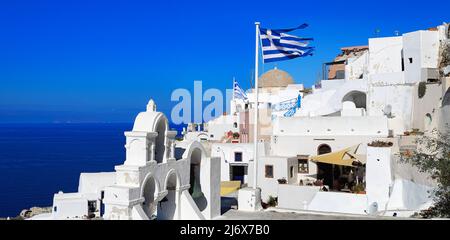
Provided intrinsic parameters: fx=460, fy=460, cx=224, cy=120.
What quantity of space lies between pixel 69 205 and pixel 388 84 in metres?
21.9

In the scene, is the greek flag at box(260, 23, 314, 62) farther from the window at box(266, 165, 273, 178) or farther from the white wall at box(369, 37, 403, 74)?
the white wall at box(369, 37, 403, 74)

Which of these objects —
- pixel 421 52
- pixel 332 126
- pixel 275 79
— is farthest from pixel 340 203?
pixel 275 79

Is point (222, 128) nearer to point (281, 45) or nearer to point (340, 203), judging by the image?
point (340, 203)

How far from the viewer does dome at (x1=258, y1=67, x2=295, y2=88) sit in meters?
55.5

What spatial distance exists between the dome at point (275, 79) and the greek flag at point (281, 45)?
36216 millimetres

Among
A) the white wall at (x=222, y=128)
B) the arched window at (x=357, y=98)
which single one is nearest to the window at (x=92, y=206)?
the white wall at (x=222, y=128)

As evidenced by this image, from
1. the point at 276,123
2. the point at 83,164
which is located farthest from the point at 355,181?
the point at 83,164

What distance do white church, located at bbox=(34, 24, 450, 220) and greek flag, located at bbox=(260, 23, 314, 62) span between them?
4782 mm

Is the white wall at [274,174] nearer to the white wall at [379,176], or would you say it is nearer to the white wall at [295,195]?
the white wall at [295,195]

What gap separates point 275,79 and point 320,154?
28.1 m

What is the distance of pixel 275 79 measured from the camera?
56094 millimetres

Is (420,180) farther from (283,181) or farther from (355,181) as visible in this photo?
(283,181)

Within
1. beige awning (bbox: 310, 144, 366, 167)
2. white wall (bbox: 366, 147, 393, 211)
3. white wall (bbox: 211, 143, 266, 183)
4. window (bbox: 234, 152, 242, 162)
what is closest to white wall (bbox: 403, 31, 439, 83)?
beige awning (bbox: 310, 144, 366, 167)

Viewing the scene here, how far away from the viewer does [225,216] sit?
17844 mm
